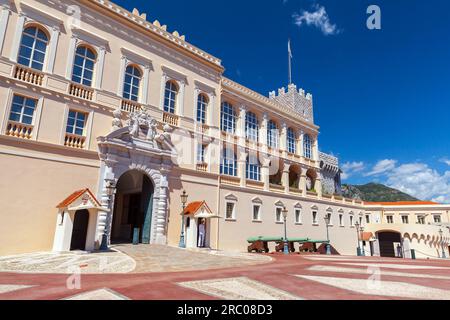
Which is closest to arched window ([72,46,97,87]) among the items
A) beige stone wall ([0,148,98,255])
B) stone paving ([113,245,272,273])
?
beige stone wall ([0,148,98,255])

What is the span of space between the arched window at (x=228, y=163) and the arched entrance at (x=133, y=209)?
6.65m

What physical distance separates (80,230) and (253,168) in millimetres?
15962

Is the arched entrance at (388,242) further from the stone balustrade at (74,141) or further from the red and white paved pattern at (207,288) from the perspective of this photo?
the stone balustrade at (74,141)

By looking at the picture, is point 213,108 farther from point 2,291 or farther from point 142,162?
point 2,291

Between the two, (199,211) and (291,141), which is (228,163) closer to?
(199,211)

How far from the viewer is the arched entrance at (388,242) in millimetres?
40594

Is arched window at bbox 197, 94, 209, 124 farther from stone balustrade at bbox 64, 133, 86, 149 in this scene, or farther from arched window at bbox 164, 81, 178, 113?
stone balustrade at bbox 64, 133, 86, 149

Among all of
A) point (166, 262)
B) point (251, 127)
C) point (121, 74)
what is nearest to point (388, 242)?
point (251, 127)

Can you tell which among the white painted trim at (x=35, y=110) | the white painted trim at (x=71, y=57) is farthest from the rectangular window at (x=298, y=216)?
the white painted trim at (x=35, y=110)

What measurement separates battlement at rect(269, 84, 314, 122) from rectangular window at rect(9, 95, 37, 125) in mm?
39512

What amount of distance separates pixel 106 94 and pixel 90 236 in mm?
8500
